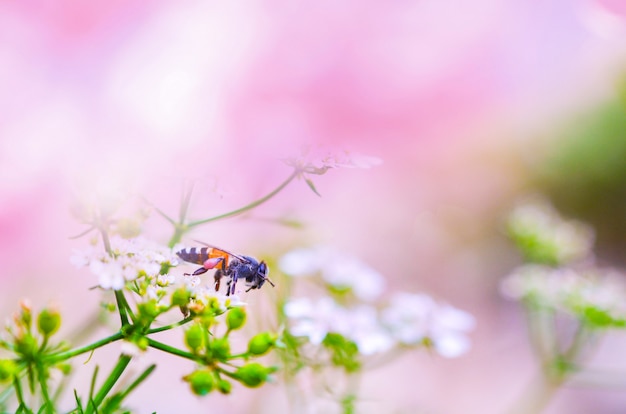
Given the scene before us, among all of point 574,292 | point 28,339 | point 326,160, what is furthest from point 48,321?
point 574,292

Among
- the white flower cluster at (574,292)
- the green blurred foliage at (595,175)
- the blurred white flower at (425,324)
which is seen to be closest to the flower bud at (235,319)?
the blurred white flower at (425,324)

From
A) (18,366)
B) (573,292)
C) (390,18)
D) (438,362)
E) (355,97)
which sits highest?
(390,18)

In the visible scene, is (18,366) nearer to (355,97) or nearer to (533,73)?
(355,97)

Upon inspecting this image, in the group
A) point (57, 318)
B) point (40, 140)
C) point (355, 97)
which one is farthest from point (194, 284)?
point (355, 97)

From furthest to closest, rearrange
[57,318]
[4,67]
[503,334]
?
[503,334], [4,67], [57,318]

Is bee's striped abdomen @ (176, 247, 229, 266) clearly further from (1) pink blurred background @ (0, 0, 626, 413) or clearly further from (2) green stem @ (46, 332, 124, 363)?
(1) pink blurred background @ (0, 0, 626, 413)

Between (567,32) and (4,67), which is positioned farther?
(567,32)
